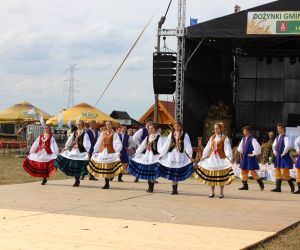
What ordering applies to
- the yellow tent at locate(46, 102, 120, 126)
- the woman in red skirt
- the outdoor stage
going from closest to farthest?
the outdoor stage
the woman in red skirt
the yellow tent at locate(46, 102, 120, 126)

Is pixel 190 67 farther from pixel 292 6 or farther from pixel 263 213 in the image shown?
pixel 263 213

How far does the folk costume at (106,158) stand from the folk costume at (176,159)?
1126mm

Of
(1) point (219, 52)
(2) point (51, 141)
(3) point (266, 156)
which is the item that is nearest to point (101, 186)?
(2) point (51, 141)

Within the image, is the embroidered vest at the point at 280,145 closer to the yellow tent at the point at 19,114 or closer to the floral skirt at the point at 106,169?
the floral skirt at the point at 106,169

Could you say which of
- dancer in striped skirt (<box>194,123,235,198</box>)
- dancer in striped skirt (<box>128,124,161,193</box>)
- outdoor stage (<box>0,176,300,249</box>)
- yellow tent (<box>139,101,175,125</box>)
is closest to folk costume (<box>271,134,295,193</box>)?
outdoor stage (<box>0,176,300,249</box>)

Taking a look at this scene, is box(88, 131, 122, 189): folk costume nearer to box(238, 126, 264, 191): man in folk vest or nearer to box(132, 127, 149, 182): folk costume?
box(132, 127, 149, 182): folk costume

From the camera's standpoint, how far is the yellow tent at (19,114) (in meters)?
28.1

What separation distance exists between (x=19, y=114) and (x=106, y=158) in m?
15.8

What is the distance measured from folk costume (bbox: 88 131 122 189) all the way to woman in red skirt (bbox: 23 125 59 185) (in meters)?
0.92

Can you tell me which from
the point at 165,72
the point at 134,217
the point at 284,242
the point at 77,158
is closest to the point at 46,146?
the point at 77,158

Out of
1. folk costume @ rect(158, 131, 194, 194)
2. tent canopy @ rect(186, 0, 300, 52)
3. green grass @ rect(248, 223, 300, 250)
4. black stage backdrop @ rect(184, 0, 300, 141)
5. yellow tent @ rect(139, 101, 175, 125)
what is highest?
tent canopy @ rect(186, 0, 300, 52)

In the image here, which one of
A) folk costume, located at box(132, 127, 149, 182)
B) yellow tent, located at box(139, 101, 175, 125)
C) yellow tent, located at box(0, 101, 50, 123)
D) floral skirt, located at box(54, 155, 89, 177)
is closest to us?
floral skirt, located at box(54, 155, 89, 177)

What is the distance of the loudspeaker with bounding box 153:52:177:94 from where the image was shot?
2011 centimetres

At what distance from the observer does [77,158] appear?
13859mm
